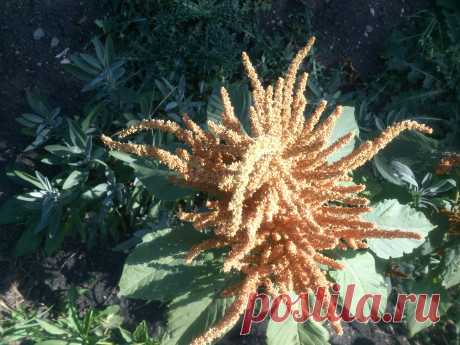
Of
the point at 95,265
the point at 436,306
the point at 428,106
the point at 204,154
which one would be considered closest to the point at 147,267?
the point at 204,154

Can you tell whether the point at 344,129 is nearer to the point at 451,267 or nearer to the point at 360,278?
the point at 360,278

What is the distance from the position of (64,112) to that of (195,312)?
6.34ft

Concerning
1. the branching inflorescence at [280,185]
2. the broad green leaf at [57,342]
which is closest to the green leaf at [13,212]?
the broad green leaf at [57,342]

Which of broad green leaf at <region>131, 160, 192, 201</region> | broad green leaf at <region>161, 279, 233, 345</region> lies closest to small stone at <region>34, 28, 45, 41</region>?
broad green leaf at <region>131, 160, 192, 201</region>

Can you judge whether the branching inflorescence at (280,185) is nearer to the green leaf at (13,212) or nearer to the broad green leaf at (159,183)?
the broad green leaf at (159,183)

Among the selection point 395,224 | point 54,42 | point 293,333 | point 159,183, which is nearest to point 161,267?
point 159,183

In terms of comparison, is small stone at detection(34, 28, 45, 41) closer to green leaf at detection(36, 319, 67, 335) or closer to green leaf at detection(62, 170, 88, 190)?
green leaf at detection(62, 170, 88, 190)

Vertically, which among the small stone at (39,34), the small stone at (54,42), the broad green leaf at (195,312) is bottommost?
the broad green leaf at (195,312)

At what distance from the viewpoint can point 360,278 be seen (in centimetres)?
215

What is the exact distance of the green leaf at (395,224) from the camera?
2170 millimetres

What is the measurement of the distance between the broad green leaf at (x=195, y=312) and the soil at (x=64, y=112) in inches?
48.7

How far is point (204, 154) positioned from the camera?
1778 millimetres

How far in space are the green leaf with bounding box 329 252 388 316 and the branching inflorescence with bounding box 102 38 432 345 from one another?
0.32 metres

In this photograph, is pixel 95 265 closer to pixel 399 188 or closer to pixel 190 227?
pixel 190 227
